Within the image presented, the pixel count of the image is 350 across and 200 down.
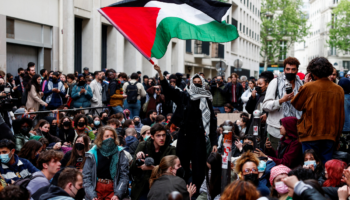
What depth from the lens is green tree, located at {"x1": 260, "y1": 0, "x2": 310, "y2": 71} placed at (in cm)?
7969

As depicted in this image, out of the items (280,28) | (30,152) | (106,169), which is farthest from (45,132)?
(280,28)

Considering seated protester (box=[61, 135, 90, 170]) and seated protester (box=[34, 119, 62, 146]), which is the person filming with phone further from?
seated protester (box=[34, 119, 62, 146])

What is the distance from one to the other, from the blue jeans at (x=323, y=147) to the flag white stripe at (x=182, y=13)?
3.04 metres

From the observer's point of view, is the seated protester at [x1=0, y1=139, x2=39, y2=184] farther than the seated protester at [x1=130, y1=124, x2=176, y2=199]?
No

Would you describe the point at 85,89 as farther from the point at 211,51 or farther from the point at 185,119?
the point at 211,51

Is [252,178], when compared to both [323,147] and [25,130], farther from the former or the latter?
[25,130]

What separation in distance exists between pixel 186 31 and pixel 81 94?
6332 mm

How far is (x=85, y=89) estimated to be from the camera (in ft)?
45.3

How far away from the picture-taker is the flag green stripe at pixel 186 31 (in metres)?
8.23

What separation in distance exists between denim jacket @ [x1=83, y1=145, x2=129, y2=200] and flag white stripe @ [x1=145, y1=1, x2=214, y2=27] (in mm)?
2644

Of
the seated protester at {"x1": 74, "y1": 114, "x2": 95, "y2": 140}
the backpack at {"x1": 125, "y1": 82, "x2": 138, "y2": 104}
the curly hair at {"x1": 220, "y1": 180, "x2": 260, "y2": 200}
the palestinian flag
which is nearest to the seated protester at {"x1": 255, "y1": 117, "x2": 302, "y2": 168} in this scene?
the palestinian flag

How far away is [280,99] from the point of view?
23.2ft

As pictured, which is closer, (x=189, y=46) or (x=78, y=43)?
(x=78, y=43)

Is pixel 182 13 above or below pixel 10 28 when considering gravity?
below
